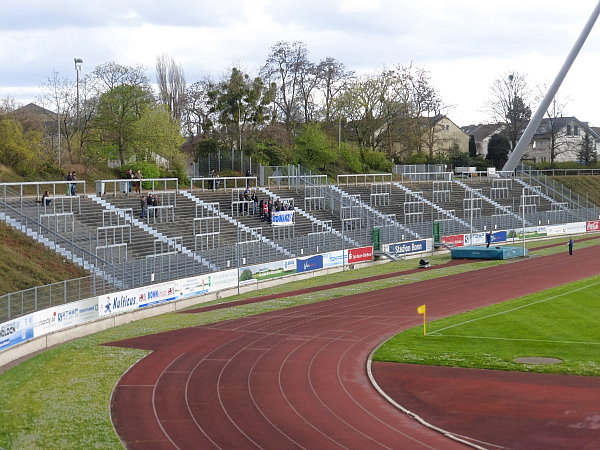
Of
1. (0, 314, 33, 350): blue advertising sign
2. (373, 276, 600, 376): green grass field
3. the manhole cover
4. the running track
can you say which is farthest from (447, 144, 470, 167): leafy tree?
(0, 314, 33, 350): blue advertising sign

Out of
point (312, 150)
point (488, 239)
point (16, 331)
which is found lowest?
point (488, 239)

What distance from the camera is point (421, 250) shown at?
7112 cm

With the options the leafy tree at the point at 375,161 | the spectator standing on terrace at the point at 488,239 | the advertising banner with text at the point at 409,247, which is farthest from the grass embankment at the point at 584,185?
A: the advertising banner with text at the point at 409,247

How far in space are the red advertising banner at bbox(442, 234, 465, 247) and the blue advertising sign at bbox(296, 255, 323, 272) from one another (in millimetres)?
18604

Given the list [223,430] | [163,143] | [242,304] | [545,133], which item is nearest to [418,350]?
[223,430]

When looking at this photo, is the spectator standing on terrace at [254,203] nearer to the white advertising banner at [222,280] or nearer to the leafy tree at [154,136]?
the white advertising banner at [222,280]

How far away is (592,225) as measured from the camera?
9375 centimetres

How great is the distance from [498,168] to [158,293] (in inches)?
3725

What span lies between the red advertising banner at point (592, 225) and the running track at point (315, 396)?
5944 cm

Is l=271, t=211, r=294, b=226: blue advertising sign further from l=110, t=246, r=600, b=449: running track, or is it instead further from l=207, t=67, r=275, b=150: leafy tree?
l=207, t=67, r=275, b=150: leafy tree

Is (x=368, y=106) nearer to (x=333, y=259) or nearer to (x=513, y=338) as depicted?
(x=333, y=259)

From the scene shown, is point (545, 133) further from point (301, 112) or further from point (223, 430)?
point (223, 430)

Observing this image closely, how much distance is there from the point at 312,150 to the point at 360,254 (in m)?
28.9

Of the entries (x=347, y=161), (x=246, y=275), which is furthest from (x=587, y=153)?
(x=246, y=275)
